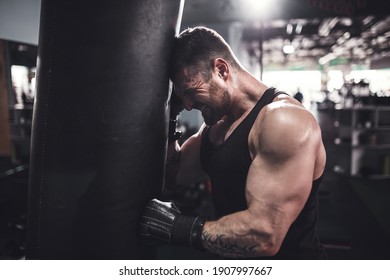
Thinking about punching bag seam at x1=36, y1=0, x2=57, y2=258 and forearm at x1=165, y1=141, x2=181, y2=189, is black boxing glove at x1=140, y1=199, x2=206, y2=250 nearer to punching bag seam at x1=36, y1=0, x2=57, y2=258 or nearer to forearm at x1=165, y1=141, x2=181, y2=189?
punching bag seam at x1=36, y1=0, x2=57, y2=258

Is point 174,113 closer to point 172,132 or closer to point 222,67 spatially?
point 172,132

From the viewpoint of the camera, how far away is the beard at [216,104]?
1.11m

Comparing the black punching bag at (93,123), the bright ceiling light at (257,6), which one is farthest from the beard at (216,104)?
the bright ceiling light at (257,6)

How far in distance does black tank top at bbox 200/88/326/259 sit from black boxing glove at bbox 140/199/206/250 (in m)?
0.17

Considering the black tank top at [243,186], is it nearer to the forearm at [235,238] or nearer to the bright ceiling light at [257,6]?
the forearm at [235,238]

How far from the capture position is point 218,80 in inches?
43.3

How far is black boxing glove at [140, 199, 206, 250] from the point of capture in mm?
948

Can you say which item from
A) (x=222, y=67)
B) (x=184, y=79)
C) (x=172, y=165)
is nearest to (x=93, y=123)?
(x=184, y=79)

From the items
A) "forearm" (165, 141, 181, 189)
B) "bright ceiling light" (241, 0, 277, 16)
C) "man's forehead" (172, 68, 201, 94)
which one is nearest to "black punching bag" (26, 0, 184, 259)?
"man's forehead" (172, 68, 201, 94)

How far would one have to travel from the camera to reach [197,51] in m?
1.04

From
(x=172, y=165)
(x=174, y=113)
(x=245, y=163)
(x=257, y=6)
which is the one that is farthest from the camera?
Answer: (x=257, y=6)

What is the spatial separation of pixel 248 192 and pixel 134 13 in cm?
60

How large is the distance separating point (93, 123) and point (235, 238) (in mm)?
531
